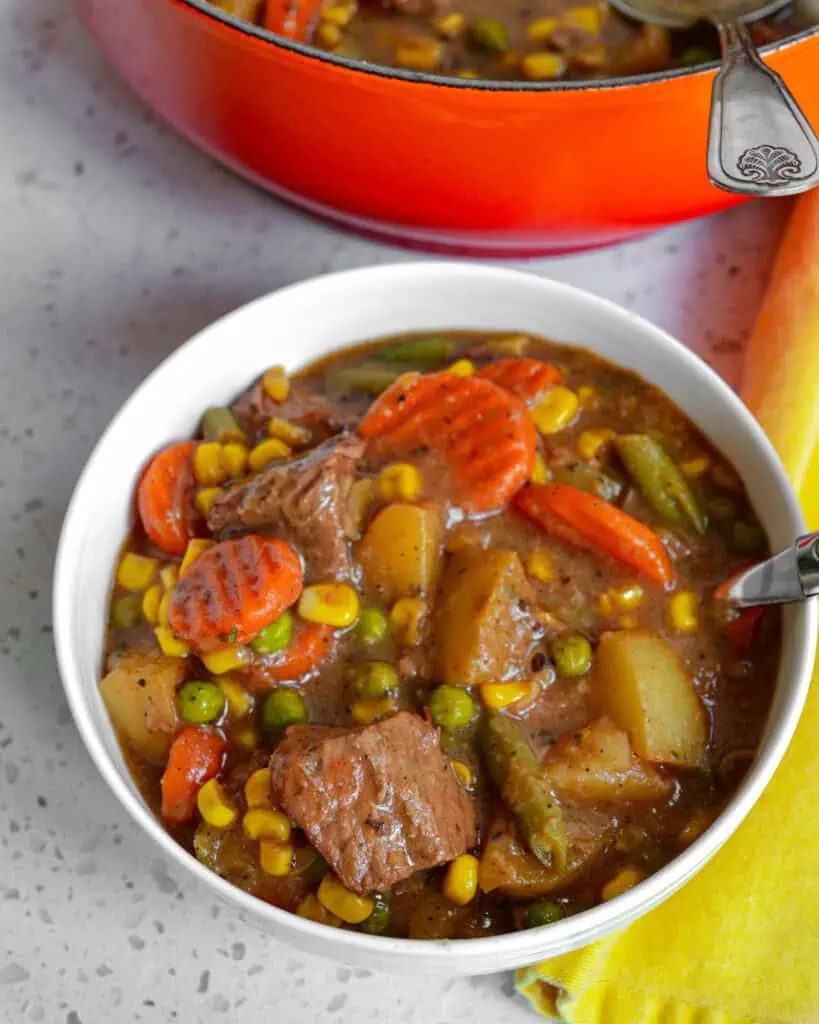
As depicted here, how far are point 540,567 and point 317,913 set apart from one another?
2.39 feet

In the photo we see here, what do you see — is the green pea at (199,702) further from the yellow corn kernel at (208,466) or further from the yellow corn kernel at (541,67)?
the yellow corn kernel at (541,67)

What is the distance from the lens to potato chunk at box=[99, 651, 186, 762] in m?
2.19

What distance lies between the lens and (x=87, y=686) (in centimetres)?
219

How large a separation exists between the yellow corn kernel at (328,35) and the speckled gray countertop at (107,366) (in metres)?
0.42

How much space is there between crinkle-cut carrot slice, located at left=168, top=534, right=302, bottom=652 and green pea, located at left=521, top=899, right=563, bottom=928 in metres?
0.66

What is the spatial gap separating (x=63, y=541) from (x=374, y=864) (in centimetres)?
78

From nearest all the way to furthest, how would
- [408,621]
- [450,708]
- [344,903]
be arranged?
[344,903] < [450,708] < [408,621]

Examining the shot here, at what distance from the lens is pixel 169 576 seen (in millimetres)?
2332

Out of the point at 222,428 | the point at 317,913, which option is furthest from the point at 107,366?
the point at 317,913

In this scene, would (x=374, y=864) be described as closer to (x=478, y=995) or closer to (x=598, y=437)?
(x=478, y=995)

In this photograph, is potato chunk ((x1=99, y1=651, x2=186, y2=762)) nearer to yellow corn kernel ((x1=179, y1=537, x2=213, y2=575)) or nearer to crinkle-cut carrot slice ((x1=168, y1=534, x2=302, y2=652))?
crinkle-cut carrot slice ((x1=168, y1=534, x2=302, y2=652))

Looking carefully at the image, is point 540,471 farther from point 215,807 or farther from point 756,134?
point 215,807

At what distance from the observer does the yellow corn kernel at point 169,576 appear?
2322 mm

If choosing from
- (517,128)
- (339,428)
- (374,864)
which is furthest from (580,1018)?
(517,128)
